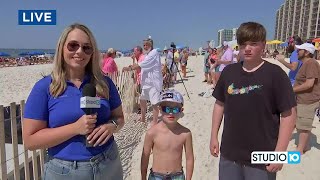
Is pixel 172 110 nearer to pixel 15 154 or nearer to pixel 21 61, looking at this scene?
pixel 15 154

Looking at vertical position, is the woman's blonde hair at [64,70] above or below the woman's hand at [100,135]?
above

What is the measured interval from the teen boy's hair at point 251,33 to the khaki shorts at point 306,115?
2676 millimetres

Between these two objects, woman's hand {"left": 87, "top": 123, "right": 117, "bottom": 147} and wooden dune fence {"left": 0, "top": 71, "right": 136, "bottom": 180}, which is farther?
wooden dune fence {"left": 0, "top": 71, "right": 136, "bottom": 180}

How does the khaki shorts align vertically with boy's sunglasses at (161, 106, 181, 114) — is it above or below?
below

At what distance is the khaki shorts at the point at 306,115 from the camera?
436 cm

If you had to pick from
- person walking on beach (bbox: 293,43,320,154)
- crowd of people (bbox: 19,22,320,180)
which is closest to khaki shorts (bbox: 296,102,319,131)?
person walking on beach (bbox: 293,43,320,154)

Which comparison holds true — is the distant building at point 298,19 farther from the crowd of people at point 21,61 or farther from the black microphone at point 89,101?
the black microphone at point 89,101

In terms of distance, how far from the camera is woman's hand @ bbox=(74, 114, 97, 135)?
1.67 metres

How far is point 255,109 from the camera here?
219 cm

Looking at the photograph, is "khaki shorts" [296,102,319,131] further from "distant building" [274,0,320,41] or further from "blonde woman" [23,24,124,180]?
"distant building" [274,0,320,41]

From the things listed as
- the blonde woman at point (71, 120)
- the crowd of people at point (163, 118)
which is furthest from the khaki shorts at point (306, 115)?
the blonde woman at point (71, 120)

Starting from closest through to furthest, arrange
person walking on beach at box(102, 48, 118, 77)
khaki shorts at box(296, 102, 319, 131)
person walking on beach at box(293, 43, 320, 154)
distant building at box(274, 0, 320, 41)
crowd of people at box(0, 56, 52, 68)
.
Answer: person walking on beach at box(293, 43, 320, 154), khaki shorts at box(296, 102, 319, 131), person walking on beach at box(102, 48, 118, 77), crowd of people at box(0, 56, 52, 68), distant building at box(274, 0, 320, 41)

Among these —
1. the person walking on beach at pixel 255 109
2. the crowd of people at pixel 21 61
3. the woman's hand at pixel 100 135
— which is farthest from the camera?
the crowd of people at pixel 21 61

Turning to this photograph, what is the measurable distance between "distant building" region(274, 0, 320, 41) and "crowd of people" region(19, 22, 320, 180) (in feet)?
383
